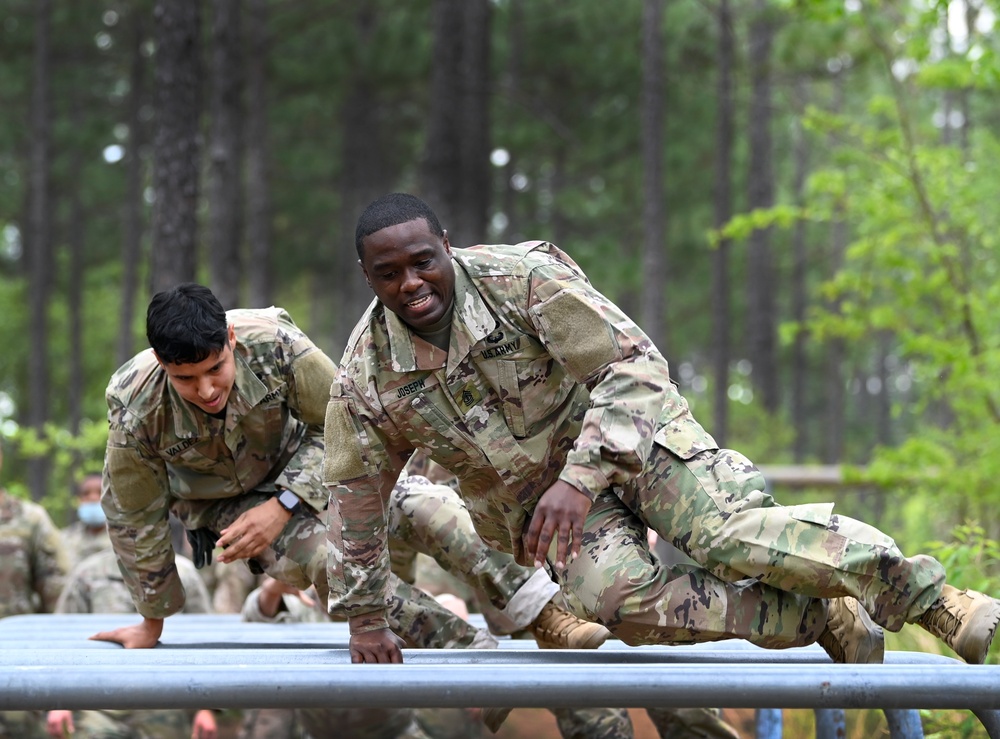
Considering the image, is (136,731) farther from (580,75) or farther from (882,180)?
(580,75)

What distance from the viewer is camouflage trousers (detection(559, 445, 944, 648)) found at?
3377 millimetres

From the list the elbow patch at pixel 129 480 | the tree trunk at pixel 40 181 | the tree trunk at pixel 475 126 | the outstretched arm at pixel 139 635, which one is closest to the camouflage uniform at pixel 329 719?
the outstretched arm at pixel 139 635

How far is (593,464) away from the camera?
323 cm

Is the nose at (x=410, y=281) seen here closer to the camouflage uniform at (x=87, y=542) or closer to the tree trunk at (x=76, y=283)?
the camouflage uniform at (x=87, y=542)

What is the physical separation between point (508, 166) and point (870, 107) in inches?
511

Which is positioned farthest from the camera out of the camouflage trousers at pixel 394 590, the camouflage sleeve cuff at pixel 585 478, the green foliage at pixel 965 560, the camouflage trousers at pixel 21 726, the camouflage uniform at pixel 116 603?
the camouflage trousers at pixel 21 726

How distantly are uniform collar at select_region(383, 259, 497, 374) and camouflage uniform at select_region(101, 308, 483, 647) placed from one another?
1.01 meters

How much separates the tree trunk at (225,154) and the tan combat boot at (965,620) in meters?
8.42

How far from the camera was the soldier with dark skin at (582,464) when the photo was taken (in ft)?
11.0

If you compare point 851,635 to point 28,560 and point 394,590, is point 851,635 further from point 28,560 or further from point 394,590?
point 28,560

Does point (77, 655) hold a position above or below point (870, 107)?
below

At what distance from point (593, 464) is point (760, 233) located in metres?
19.6

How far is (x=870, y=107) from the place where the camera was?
33.3ft

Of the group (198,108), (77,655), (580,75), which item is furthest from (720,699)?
(580,75)
